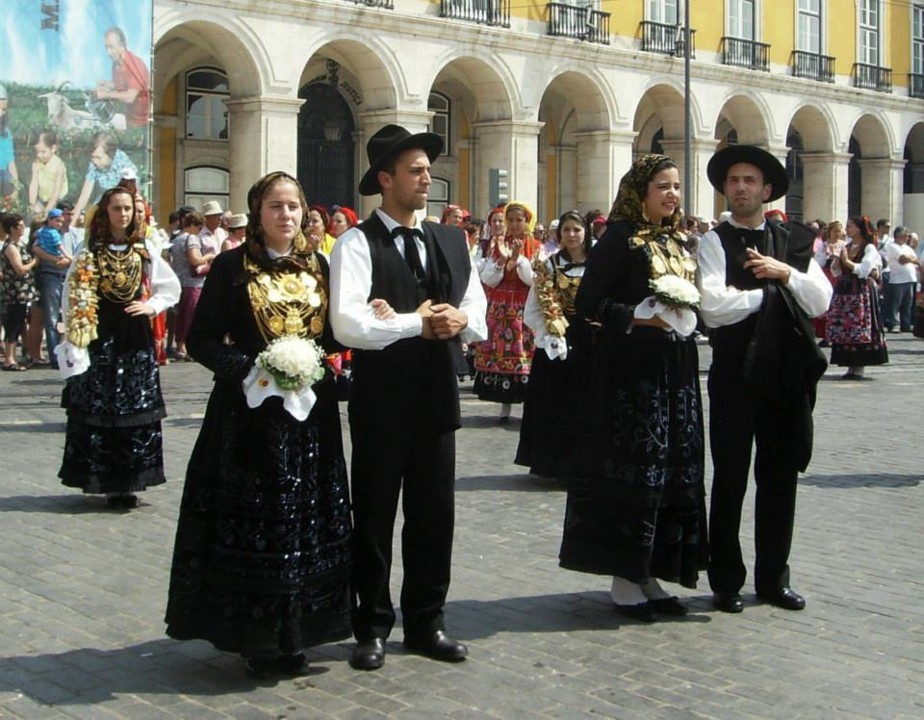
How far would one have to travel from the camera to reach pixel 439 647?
17.2ft

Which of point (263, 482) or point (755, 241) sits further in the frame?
point (755, 241)

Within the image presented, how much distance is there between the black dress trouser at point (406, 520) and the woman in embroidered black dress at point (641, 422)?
2.58ft

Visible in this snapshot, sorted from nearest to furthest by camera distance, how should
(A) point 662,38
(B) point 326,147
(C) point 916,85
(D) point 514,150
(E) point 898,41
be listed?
(D) point 514,150
(B) point 326,147
(A) point 662,38
(E) point 898,41
(C) point 916,85

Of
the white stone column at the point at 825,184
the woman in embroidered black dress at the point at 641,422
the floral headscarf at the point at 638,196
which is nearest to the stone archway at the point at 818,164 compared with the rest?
the white stone column at the point at 825,184

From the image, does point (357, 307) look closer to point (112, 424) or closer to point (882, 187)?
point (112, 424)

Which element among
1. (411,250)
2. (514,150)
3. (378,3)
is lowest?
(411,250)

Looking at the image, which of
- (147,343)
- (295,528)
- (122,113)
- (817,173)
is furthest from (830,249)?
(817,173)

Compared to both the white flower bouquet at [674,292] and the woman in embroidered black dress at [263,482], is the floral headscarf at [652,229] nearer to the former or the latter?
the white flower bouquet at [674,292]

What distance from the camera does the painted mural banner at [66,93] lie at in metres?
20.0

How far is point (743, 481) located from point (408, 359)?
5.63ft

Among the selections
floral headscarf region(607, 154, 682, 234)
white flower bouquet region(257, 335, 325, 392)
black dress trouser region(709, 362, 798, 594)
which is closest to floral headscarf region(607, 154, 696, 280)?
floral headscarf region(607, 154, 682, 234)

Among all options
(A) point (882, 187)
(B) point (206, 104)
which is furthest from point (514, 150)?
(A) point (882, 187)

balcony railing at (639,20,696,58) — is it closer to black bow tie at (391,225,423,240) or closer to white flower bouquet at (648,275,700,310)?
white flower bouquet at (648,275,700,310)

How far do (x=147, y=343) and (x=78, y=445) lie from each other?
0.72 meters
